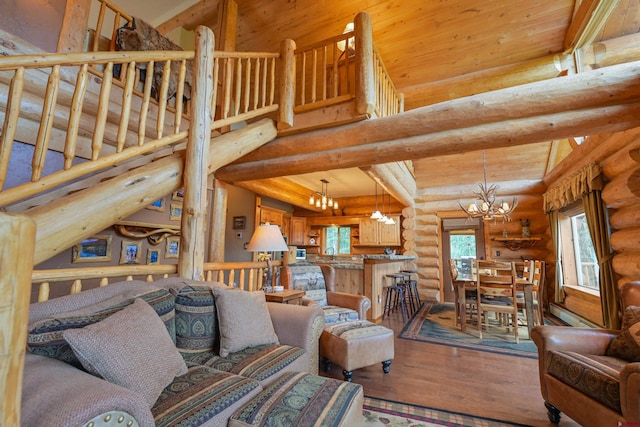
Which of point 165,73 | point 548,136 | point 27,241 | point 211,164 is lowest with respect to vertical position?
point 27,241

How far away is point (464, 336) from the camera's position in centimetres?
397

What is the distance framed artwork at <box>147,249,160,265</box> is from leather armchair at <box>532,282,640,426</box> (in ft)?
13.4

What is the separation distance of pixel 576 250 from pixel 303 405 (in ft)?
19.4

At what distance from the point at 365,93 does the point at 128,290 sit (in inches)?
110

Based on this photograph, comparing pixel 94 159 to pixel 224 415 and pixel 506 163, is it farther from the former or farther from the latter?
pixel 506 163

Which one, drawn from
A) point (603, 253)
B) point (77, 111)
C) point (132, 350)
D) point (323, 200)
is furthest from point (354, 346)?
point (323, 200)

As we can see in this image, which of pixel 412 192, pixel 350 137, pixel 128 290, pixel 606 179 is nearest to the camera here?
pixel 128 290

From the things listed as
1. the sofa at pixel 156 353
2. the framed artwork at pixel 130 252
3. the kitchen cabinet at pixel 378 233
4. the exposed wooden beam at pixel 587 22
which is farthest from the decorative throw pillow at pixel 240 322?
the kitchen cabinet at pixel 378 233

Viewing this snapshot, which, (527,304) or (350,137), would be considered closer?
(350,137)

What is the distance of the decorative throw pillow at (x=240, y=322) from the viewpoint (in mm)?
1994

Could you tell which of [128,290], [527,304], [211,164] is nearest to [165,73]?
[211,164]

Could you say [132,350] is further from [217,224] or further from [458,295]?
[458,295]

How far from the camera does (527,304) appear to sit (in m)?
3.95

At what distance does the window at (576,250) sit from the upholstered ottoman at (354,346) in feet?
13.6
